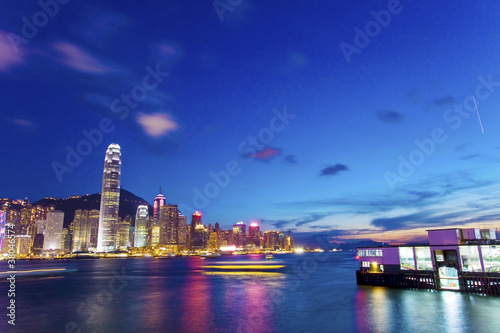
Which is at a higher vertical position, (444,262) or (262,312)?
(444,262)

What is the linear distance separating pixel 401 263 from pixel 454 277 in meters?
8.17

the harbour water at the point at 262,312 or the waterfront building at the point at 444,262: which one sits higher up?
the waterfront building at the point at 444,262

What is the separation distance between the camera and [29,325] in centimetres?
3656

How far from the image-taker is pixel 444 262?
168ft

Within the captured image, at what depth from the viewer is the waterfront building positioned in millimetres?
46872

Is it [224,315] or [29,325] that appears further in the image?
[224,315]

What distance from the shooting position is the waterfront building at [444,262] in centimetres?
4687

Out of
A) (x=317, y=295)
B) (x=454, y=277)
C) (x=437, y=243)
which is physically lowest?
(x=317, y=295)

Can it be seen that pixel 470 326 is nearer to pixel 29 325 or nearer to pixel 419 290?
pixel 419 290

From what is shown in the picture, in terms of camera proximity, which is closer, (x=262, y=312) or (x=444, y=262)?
(x=262, y=312)

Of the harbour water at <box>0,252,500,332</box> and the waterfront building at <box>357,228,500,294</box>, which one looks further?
the waterfront building at <box>357,228,500,294</box>

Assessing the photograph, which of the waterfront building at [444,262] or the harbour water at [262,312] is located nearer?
the harbour water at [262,312]

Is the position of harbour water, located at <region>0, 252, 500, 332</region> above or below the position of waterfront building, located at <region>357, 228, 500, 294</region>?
below

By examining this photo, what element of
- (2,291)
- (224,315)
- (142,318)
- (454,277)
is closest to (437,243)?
(454,277)
